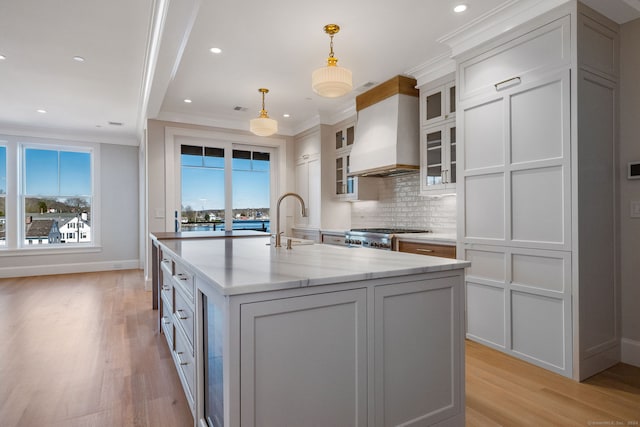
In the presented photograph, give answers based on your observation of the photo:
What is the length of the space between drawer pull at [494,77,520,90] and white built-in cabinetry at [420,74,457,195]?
2.38ft

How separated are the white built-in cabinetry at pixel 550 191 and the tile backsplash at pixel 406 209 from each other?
1.12 metres

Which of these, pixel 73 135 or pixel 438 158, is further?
pixel 73 135

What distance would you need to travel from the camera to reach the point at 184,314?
197 cm

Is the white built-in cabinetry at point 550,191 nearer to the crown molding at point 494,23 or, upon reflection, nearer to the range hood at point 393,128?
the crown molding at point 494,23

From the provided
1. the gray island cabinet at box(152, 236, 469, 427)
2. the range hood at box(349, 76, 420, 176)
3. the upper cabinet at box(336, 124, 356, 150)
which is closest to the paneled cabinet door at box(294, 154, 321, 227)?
the upper cabinet at box(336, 124, 356, 150)

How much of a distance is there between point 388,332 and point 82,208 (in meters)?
7.22

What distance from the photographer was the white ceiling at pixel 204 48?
2684 mm

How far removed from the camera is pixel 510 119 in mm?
2688

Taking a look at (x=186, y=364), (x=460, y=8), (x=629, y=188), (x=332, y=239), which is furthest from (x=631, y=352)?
(x=332, y=239)

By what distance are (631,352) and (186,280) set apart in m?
3.09

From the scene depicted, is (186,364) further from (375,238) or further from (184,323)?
(375,238)

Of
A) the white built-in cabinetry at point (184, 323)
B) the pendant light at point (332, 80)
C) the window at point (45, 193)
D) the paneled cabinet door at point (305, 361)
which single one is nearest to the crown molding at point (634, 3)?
the pendant light at point (332, 80)

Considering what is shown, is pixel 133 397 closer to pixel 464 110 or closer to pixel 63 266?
pixel 464 110

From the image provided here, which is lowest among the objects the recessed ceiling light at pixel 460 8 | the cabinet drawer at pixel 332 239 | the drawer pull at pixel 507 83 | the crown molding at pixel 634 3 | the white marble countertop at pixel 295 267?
the cabinet drawer at pixel 332 239
